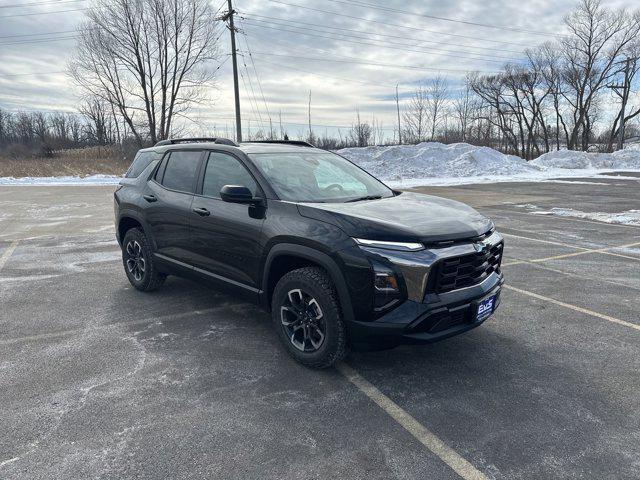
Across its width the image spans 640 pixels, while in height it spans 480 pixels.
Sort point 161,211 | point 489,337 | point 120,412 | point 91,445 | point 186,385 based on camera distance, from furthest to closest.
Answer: point 161,211
point 489,337
point 186,385
point 120,412
point 91,445

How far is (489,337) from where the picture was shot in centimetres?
422

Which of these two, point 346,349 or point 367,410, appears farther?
point 346,349

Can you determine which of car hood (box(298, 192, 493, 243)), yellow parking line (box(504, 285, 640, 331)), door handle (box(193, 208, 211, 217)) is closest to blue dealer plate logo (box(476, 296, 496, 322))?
car hood (box(298, 192, 493, 243))

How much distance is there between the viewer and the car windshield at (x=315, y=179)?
13.1ft

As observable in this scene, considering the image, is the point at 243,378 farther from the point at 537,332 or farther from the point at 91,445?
the point at 537,332

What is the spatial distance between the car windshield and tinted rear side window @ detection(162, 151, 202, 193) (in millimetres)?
847

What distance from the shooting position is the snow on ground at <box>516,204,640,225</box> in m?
10.7

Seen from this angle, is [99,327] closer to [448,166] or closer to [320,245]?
[320,245]

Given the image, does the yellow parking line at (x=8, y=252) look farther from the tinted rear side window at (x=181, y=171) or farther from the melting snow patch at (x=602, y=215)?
the melting snow patch at (x=602, y=215)

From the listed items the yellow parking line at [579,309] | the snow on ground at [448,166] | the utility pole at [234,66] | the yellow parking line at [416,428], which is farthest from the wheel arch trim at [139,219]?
the utility pole at [234,66]

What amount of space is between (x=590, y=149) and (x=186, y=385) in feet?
195

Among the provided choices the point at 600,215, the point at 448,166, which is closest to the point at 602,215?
the point at 600,215

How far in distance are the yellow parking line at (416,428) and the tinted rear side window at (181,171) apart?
2.48 metres

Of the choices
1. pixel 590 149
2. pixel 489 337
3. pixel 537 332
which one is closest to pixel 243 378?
pixel 489 337
